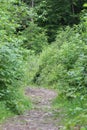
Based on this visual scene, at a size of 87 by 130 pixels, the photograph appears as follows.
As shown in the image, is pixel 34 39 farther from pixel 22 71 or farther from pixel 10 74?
pixel 10 74

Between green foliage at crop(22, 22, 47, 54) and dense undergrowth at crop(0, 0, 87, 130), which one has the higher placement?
dense undergrowth at crop(0, 0, 87, 130)

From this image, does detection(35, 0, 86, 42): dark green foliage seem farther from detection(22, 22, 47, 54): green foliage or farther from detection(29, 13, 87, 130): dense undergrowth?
detection(29, 13, 87, 130): dense undergrowth

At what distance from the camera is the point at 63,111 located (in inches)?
333

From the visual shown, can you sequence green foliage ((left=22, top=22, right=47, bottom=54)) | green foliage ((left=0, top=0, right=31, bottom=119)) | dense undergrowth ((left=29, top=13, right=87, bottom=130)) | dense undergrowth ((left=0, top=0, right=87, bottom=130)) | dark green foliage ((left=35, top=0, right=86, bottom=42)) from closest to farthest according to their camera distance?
dense undergrowth ((left=29, top=13, right=87, bottom=130)), dense undergrowth ((left=0, top=0, right=87, bottom=130)), green foliage ((left=0, top=0, right=31, bottom=119)), green foliage ((left=22, top=22, right=47, bottom=54)), dark green foliage ((left=35, top=0, right=86, bottom=42))

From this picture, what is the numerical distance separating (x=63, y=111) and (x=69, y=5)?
23.0 metres

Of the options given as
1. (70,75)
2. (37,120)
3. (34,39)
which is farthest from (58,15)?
(37,120)

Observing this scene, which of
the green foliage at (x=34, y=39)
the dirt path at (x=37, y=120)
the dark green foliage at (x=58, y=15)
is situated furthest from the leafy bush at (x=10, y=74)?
the dark green foliage at (x=58, y=15)

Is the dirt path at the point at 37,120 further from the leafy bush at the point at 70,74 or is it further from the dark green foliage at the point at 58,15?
the dark green foliage at the point at 58,15

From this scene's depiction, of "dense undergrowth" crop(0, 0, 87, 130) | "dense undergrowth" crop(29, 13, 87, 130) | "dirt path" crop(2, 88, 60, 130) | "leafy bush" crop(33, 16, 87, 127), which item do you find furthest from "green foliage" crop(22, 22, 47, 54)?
"dirt path" crop(2, 88, 60, 130)

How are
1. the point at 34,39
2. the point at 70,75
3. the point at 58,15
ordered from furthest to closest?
the point at 58,15, the point at 34,39, the point at 70,75

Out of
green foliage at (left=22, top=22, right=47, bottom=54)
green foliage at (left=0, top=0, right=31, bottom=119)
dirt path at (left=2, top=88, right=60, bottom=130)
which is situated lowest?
green foliage at (left=22, top=22, right=47, bottom=54)

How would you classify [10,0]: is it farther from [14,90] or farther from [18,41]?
[14,90]

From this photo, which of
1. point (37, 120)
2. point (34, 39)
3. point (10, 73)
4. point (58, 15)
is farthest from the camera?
point (58, 15)

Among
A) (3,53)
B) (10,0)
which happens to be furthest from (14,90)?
(10,0)
